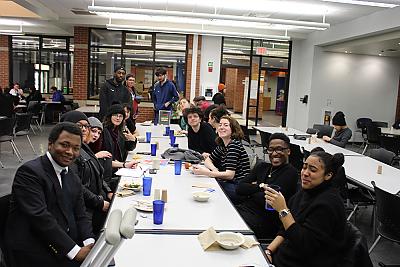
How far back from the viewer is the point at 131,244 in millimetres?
2037

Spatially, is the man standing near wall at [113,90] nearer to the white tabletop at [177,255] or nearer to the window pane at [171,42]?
the white tabletop at [177,255]

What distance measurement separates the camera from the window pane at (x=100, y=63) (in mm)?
12508

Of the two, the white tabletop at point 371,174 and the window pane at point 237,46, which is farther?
the window pane at point 237,46

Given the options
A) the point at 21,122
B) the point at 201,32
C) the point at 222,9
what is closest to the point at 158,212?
the point at 21,122

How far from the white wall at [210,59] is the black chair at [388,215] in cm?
958

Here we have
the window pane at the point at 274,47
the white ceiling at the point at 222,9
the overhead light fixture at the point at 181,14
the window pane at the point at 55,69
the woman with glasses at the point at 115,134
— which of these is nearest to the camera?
the woman with glasses at the point at 115,134

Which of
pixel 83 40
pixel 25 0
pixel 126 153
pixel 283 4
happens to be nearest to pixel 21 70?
pixel 83 40

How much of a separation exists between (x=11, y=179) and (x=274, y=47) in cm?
963

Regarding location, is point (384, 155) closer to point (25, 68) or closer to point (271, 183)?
point (271, 183)

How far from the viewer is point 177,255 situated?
6.36 ft

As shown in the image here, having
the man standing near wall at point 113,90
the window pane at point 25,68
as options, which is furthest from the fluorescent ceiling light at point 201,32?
the window pane at point 25,68

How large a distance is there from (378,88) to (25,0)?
10507 mm

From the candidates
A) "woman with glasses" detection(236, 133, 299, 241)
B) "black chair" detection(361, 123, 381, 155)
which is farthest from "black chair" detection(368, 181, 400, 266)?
"black chair" detection(361, 123, 381, 155)

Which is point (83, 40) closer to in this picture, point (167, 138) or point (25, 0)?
point (25, 0)
